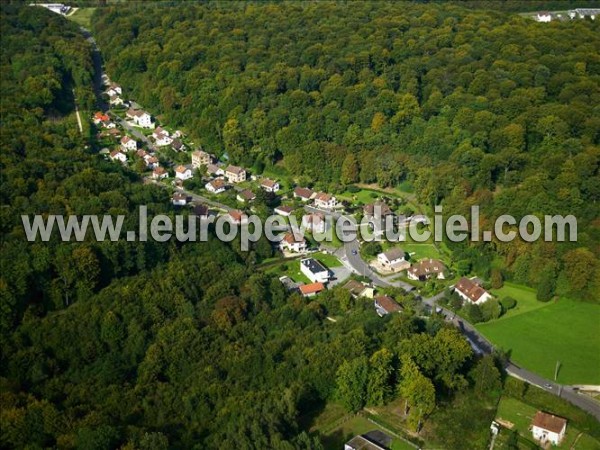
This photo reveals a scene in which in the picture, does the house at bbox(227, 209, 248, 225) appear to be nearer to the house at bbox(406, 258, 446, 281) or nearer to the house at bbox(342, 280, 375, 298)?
the house at bbox(342, 280, 375, 298)

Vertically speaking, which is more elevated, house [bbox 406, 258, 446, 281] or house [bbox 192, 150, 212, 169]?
house [bbox 192, 150, 212, 169]

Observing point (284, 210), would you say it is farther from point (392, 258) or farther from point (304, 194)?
point (392, 258)

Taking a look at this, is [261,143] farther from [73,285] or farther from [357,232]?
[73,285]

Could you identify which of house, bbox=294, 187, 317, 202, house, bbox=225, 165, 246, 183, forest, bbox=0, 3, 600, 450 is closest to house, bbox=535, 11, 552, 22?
forest, bbox=0, 3, 600, 450

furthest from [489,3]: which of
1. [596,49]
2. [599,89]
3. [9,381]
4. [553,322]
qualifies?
[9,381]

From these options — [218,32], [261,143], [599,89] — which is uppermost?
[218,32]
